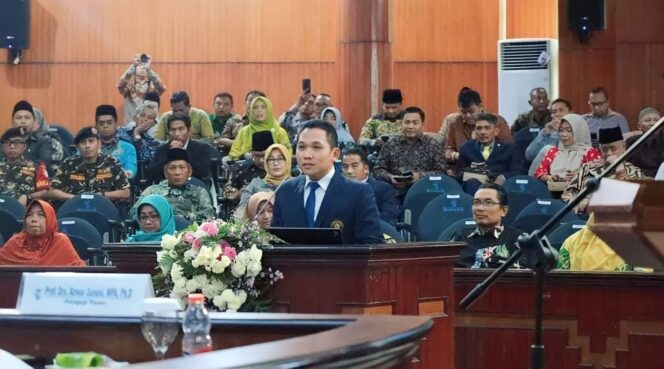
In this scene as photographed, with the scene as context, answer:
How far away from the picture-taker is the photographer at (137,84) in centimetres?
1399

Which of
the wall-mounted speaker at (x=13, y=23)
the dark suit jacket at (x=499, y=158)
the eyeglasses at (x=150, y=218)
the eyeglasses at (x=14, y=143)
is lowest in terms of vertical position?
the eyeglasses at (x=150, y=218)

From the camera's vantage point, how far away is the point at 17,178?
32.9 feet

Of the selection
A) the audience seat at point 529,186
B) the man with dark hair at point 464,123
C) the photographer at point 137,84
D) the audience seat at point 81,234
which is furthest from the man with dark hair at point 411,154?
the photographer at point 137,84

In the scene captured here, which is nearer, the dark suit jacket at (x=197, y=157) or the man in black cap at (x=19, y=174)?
the man in black cap at (x=19, y=174)

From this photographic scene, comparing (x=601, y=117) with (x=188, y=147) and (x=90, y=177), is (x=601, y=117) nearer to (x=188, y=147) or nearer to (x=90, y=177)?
(x=188, y=147)

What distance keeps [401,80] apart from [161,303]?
12485mm

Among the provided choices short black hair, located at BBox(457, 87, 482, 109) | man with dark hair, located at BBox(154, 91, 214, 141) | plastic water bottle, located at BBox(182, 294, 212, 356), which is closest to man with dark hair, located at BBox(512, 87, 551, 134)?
short black hair, located at BBox(457, 87, 482, 109)

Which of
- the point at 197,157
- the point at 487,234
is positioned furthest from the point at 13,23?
the point at 487,234

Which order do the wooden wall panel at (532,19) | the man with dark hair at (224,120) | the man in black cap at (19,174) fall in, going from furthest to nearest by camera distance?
the wooden wall panel at (532,19) → the man with dark hair at (224,120) → the man in black cap at (19,174)

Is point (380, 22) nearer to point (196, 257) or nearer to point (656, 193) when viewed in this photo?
point (196, 257)

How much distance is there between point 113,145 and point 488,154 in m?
3.09

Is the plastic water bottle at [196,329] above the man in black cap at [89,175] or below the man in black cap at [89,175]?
below

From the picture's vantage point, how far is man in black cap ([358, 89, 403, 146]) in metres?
11.9

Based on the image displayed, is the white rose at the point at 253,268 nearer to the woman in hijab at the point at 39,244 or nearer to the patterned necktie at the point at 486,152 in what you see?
the woman in hijab at the point at 39,244
